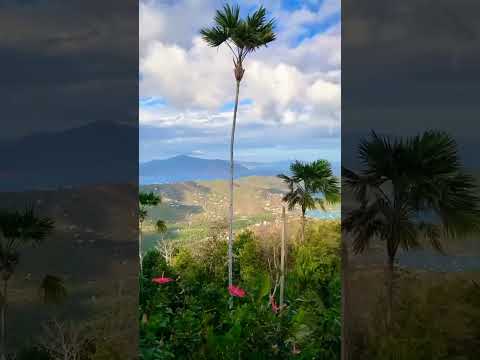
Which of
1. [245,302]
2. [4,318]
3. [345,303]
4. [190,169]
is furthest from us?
[190,169]

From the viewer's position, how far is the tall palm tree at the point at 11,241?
2543mm

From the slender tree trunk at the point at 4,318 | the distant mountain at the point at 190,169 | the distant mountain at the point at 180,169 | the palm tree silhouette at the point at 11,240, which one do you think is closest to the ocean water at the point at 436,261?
the palm tree silhouette at the point at 11,240

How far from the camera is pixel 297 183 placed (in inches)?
193

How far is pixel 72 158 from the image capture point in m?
2.66

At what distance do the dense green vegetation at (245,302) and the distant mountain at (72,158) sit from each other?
1.52 m

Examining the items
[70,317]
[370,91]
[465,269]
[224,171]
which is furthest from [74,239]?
[224,171]

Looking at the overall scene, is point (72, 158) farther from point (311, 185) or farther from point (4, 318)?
point (311, 185)

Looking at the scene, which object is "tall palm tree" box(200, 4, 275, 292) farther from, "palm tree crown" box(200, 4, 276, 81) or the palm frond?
the palm frond

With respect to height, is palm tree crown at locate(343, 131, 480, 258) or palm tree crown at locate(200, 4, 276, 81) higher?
palm tree crown at locate(200, 4, 276, 81)

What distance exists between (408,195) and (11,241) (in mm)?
2012

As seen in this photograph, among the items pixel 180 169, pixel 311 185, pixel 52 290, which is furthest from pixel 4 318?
pixel 180 169

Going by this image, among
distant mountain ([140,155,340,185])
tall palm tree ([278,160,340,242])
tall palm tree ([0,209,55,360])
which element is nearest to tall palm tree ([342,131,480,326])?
tall palm tree ([0,209,55,360])

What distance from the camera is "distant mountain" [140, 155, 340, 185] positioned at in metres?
5.12

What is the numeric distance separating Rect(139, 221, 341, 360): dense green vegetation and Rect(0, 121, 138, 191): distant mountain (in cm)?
152
